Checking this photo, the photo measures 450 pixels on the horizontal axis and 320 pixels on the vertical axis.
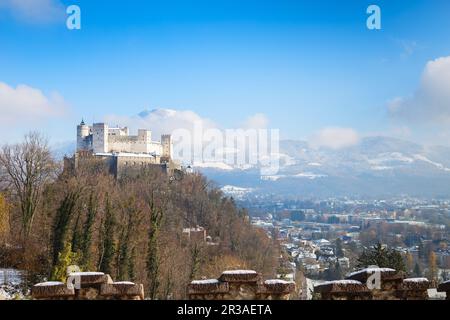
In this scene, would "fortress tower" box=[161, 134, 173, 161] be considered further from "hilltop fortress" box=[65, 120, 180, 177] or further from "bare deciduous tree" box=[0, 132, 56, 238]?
"bare deciduous tree" box=[0, 132, 56, 238]

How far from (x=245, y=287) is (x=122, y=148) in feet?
270

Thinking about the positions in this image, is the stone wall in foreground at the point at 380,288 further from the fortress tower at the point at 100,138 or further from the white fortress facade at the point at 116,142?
the fortress tower at the point at 100,138

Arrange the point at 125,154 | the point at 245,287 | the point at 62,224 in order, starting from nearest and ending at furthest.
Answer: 1. the point at 245,287
2. the point at 62,224
3. the point at 125,154

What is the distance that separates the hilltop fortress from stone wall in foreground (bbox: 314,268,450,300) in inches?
2786

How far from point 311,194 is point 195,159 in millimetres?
25536

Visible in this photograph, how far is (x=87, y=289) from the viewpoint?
6043 millimetres

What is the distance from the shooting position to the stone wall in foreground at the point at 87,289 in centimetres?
587

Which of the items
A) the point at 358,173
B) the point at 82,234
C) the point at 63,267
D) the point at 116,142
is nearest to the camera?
the point at 63,267

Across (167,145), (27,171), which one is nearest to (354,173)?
(167,145)

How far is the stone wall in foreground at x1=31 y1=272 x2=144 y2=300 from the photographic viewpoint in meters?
5.87

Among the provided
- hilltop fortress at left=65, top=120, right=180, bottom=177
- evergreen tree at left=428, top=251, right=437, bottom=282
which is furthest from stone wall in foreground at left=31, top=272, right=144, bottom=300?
hilltop fortress at left=65, top=120, right=180, bottom=177

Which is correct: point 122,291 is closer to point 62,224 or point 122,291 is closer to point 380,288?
point 380,288
